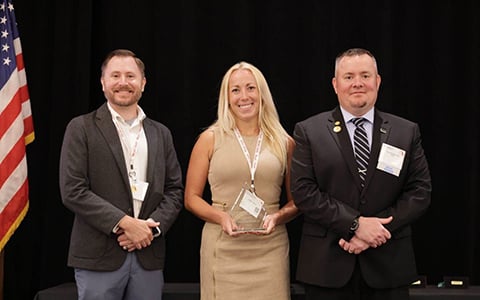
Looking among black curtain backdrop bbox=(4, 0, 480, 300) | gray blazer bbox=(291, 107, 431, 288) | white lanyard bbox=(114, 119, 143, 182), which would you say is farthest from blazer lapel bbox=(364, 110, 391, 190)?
black curtain backdrop bbox=(4, 0, 480, 300)

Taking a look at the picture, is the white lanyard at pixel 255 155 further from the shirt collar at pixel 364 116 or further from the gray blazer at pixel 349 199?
the shirt collar at pixel 364 116

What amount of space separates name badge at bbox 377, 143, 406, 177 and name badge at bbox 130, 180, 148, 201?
114cm

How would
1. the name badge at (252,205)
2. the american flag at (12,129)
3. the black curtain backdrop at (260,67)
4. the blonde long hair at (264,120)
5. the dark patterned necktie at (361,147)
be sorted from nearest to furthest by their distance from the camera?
the dark patterned necktie at (361,147) → the name badge at (252,205) → the blonde long hair at (264,120) → the american flag at (12,129) → the black curtain backdrop at (260,67)

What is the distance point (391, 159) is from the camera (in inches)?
109

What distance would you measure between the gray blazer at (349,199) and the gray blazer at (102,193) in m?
0.70

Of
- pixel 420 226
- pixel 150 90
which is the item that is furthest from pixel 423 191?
pixel 150 90

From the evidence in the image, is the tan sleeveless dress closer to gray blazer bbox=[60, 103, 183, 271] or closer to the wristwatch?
gray blazer bbox=[60, 103, 183, 271]

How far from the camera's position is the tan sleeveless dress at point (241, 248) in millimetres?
3080

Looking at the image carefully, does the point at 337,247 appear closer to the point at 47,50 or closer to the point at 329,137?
the point at 329,137

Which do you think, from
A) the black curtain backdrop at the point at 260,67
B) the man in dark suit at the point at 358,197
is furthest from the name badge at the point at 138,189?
the black curtain backdrop at the point at 260,67

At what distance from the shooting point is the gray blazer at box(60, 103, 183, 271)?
2.78 meters

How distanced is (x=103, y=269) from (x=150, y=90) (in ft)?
6.38

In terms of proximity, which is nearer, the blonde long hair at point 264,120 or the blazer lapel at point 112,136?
the blazer lapel at point 112,136

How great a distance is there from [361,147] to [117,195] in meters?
1.20
